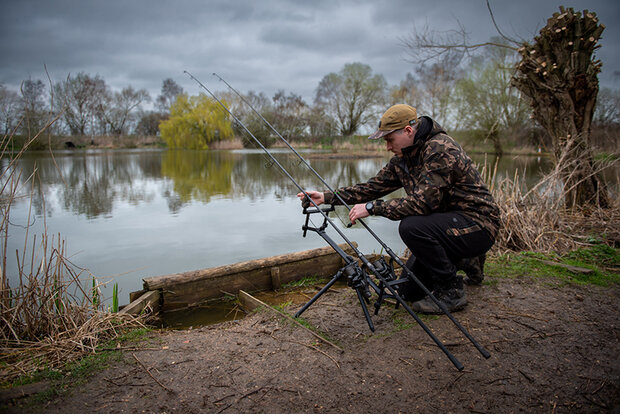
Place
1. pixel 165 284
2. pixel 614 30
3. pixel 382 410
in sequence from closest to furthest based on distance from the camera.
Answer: pixel 382 410
pixel 165 284
pixel 614 30

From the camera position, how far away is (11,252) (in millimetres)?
5332

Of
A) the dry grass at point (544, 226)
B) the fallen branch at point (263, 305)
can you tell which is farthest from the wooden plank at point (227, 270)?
the dry grass at point (544, 226)

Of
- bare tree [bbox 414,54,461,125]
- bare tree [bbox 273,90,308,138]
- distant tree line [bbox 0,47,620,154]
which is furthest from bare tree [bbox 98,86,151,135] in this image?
bare tree [bbox 414,54,461,125]

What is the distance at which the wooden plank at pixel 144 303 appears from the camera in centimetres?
314

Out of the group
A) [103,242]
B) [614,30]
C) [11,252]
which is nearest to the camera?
[11,252]

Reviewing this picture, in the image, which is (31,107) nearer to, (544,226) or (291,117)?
(544,226)

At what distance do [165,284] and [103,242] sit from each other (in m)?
3.12

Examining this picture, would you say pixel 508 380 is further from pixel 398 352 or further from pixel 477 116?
pixel 477 116

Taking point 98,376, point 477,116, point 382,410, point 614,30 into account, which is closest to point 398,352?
point 382,410

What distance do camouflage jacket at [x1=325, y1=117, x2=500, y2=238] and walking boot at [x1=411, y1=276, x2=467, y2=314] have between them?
513mm

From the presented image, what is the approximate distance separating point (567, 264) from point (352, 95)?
32.3 metres

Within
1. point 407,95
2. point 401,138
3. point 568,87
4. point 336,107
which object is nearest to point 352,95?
point 336,107

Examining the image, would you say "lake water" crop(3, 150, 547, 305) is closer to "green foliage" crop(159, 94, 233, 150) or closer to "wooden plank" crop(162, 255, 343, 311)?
"wooden plank" crop(162, 255, 343, 311)

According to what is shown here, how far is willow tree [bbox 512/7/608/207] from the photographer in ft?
18.8
